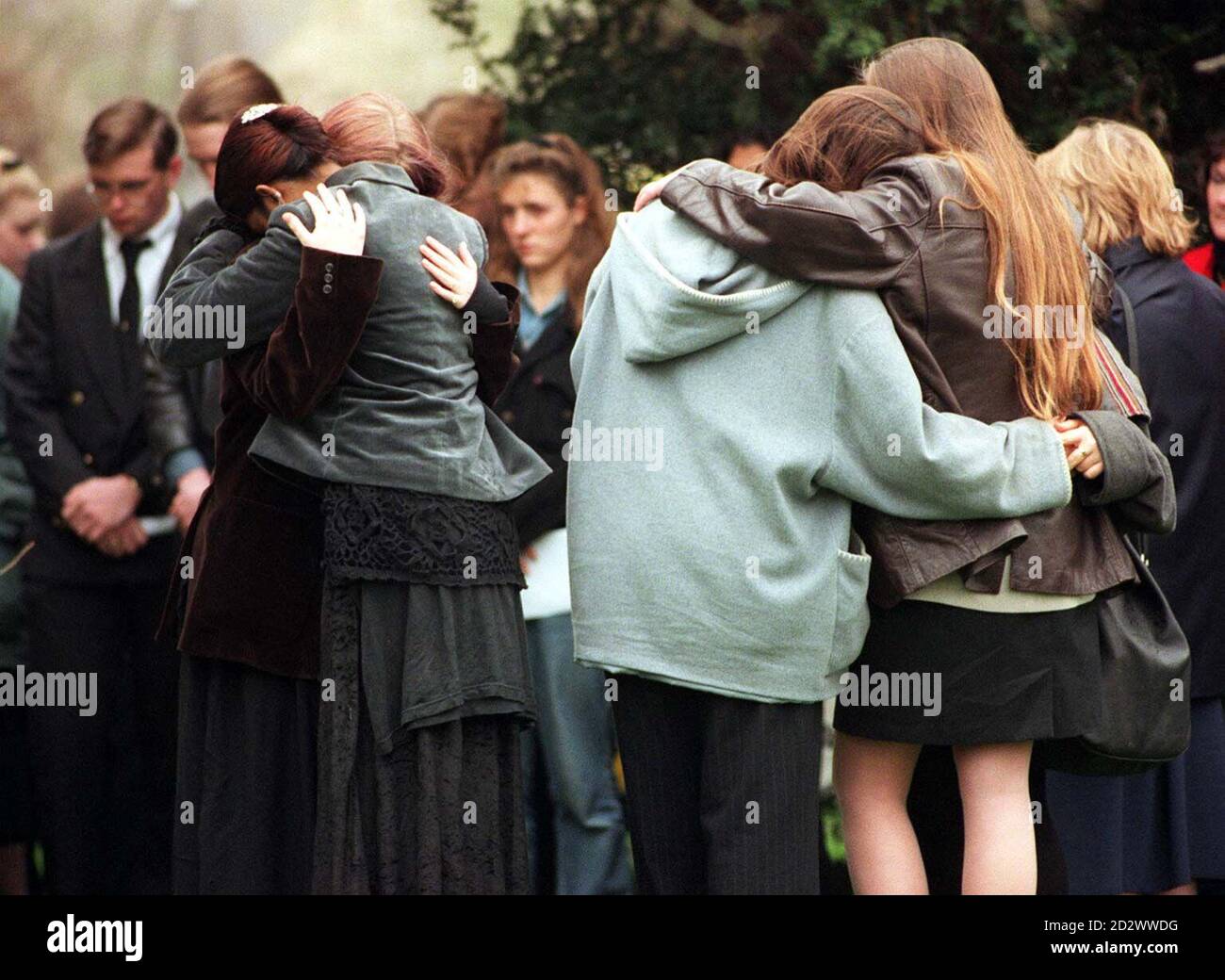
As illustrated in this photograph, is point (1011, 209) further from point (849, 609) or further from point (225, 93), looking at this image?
point (225, 93)

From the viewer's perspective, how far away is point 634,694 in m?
3.44

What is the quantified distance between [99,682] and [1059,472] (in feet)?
9.31

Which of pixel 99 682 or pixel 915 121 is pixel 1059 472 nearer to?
pixel 915 121

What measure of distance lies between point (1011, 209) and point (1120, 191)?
3.93ft

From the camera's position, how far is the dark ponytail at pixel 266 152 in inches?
142

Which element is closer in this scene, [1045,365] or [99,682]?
[1045,365]

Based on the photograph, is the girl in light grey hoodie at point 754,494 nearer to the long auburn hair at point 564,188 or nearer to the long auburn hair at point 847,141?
the long auburn hair at point 847,141

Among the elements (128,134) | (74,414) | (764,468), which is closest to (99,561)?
(74,414)

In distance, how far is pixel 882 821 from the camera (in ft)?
11.7

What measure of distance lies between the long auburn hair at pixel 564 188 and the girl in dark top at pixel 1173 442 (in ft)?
4.49

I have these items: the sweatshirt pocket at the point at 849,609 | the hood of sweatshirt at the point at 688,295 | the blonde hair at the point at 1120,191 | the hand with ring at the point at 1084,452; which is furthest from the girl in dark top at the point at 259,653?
the blonde hair at the point at 1120,191

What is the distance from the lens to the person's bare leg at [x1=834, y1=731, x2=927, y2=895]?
3.56 m
